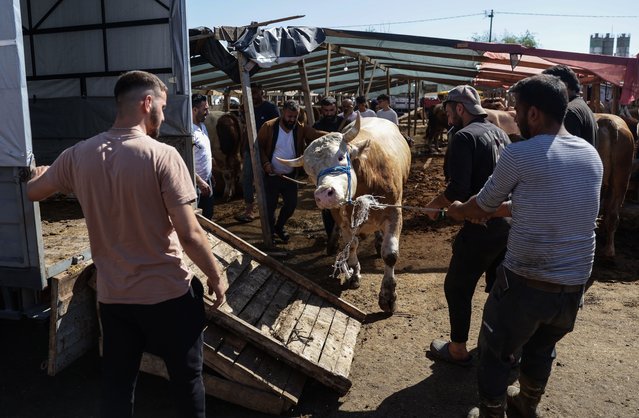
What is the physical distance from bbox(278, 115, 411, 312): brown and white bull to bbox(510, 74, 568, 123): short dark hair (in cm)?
190

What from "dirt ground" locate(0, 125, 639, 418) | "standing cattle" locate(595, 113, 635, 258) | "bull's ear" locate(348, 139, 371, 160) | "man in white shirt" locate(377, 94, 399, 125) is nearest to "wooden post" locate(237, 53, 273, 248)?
"dirt ground" locate(0, 125, 639, 418)

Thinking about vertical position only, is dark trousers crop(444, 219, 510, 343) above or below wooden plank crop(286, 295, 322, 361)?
above

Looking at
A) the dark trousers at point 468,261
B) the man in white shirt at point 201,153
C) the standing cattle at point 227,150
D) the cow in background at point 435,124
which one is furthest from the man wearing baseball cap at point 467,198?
the cow in background at point 435,124

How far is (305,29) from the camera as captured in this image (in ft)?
24.6

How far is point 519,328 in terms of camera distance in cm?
→ 266

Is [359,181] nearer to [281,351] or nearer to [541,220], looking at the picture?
[281,351]

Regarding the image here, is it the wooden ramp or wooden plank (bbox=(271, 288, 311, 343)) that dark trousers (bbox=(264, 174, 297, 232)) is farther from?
wooden plank (bbox=(271, 288, 311, 343))

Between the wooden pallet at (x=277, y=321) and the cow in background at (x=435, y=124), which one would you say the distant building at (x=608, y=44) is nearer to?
the cow in background at (x=435, y=124)

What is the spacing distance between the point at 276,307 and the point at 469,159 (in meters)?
1.94

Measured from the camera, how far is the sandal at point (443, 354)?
3939 millimetres

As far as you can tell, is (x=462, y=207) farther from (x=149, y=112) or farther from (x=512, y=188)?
(x=149, y=112)

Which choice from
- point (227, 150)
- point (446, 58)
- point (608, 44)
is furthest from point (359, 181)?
point (608, 44)

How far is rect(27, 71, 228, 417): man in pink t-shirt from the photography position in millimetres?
2266

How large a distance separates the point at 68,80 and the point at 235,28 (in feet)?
7.54
